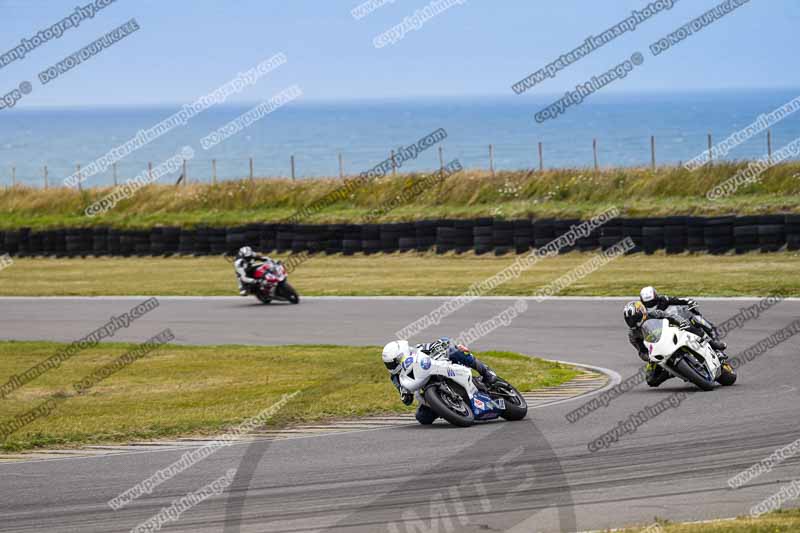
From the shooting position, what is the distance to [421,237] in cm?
3522

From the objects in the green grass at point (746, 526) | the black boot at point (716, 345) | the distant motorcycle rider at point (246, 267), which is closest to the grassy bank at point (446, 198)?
the distant motorcycle rider at point (246, 267)

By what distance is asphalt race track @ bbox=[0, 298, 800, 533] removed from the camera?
9.12 m

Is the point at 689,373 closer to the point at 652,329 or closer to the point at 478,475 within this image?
the point at 652,329

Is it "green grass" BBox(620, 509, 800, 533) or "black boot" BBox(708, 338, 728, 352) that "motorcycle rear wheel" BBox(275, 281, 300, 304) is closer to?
"black boot" BBox(708, 338, 728, 352)

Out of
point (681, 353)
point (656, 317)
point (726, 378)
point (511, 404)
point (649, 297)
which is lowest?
point (726, 378)

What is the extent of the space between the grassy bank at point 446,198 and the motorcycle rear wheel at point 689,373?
61.0ft

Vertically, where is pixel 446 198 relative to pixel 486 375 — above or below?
above

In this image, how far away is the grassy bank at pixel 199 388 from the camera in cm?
1417

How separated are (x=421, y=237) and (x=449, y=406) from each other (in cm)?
2262

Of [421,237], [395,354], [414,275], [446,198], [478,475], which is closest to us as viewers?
[478,475]

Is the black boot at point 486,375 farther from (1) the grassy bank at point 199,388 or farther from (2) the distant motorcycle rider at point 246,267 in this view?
(2) the distant motorcycle rider at point 246,267

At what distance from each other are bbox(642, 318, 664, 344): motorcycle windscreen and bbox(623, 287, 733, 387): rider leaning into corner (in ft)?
0.32

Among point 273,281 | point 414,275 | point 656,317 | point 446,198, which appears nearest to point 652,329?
point 656,317

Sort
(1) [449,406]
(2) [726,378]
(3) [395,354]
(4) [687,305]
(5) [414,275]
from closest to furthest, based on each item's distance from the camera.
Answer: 1. (1) [449,406]
2. (3) [395,354]
3. (2) [726,378]
4. (4) [687,305]
5. (5) [414,275]
